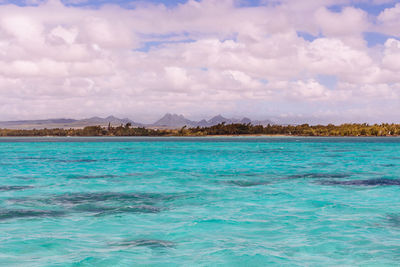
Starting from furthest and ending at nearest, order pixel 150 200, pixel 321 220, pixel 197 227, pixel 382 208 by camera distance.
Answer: pixel 150 200, pixel 382 208, pixel 321 220, pixel 197 227

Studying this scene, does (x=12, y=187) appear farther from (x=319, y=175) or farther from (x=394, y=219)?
(x=319, y=175)

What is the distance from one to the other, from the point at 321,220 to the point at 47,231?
36.1ft

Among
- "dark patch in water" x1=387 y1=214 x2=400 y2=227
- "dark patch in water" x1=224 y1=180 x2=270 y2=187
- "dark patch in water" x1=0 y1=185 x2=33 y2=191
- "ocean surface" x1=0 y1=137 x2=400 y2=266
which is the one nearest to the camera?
"ocean surface" x1=0 y1=137 x2=400 y2=266

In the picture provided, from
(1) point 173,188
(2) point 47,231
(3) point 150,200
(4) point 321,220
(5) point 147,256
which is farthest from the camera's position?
(1) point 173,188

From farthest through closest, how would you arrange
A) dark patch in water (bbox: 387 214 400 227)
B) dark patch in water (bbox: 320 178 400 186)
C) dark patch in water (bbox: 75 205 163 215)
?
dark patch in water (bbox: 320 178 400 186) < dark patch in water (bbox: 75 205 163 215) < dark patch in water (bbox: 387 214 400 227)

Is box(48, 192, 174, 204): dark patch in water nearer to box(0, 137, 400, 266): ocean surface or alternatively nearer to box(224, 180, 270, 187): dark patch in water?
box(0, 137, 400, 266): ocean surface

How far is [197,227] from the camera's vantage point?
16.8 m

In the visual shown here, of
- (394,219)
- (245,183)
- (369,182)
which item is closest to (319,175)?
(369,182)

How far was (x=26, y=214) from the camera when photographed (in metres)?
18.8

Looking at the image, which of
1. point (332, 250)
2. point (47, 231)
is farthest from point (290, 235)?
point (47, 231)

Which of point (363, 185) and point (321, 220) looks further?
point (363, 185)

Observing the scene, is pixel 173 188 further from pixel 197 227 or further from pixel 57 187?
pixel 197 227

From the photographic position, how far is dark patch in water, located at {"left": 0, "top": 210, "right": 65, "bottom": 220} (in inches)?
725

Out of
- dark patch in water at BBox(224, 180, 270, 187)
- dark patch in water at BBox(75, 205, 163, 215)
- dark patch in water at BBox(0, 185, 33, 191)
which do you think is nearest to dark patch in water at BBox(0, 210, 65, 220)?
dark patch in water at BBox(75, 205, 163, 215)
